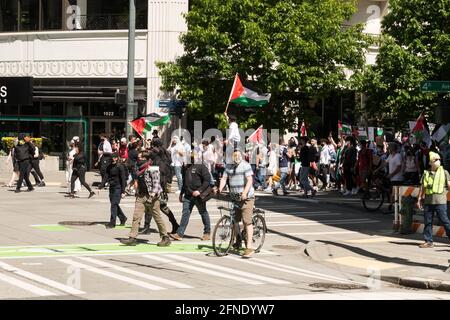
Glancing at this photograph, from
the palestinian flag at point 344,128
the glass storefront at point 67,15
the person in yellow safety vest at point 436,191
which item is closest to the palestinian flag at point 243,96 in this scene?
the palestinian flag at point 344,128

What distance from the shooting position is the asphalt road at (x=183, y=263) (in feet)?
35.6

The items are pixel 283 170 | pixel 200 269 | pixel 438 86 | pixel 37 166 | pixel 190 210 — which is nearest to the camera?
pixel 200 269

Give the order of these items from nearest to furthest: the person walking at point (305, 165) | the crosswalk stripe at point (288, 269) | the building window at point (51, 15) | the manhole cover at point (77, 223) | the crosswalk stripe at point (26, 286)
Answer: the crosswalk stripe at point (26, 286) < the crosswalk stripe at point (288, 269) < the manhole cover at point (77, 223) < the person walking at point (305, 165) < the building window at point (51, 15)

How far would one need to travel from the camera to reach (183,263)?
13.5m

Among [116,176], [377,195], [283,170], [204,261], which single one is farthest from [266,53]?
[204,261]

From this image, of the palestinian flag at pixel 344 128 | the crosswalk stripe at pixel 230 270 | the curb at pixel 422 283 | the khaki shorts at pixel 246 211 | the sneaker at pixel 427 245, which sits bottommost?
the curb at pixel 422 283

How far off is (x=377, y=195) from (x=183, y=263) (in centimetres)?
1047

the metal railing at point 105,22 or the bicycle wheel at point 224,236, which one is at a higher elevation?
the metal railing at point 105,22

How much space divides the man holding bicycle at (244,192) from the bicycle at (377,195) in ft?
27.9

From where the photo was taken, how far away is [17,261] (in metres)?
13.2

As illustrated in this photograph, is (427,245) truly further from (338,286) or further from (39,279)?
(39,279)

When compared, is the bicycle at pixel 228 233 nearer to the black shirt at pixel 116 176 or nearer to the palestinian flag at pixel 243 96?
the black shirt at pixel 116 176

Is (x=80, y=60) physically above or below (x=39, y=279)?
above
